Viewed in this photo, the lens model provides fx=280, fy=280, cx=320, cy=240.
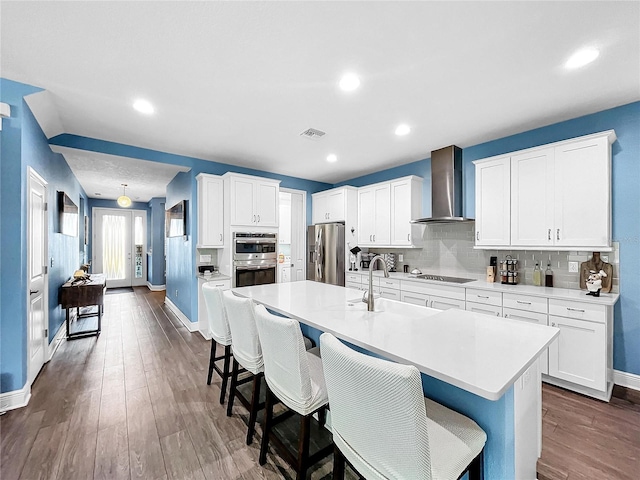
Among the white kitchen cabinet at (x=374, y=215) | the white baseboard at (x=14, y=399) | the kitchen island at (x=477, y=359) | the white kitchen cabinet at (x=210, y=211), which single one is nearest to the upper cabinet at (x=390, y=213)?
the white kitchen cabinet at (x=374, y=215)

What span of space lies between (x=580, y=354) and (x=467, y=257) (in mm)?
1643

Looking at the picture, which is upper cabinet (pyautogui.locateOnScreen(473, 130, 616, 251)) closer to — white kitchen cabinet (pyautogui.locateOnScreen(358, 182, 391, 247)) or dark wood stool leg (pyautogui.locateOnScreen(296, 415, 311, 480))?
white kitchen cabinet (pyautogui.locateOnScreen(358, 182, 391, 247))

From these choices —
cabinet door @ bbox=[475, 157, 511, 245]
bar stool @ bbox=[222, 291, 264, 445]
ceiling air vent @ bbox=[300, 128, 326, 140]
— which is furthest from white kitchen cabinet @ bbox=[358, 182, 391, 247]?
bar stool @ bbox=[222, 291, 264, 445]

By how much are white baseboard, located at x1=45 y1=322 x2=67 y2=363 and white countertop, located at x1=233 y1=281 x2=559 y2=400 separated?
3.11 metres

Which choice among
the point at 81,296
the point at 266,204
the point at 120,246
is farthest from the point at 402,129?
the point at 120,246

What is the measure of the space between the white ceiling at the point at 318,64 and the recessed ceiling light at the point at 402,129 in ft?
0.35

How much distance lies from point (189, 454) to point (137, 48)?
2.73m

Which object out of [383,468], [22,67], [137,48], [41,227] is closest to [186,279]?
[41,227]

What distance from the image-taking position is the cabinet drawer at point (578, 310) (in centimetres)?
242

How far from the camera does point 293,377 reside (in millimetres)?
1482

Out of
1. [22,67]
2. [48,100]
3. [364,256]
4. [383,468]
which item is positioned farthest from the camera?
[364,256]

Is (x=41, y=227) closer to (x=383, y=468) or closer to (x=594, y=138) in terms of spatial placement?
(x=383, y=468)

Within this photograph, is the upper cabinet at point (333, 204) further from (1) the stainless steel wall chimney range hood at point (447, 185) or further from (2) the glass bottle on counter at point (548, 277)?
(2) the glass bottle on counter at point (548, 277)

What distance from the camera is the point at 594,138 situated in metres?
2.62
